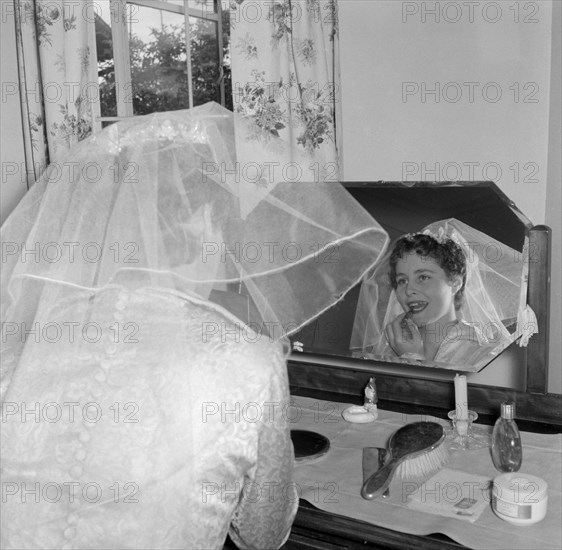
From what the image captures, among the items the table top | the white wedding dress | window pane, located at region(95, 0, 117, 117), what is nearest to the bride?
the white wedding dress

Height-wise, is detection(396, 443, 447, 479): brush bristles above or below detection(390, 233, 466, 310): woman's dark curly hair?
below

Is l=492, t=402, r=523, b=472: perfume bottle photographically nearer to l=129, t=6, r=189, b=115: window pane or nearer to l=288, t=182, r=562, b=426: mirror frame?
l=288, t=182, r=562, b=426: mirror frame

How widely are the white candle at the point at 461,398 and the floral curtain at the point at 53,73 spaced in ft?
4.06

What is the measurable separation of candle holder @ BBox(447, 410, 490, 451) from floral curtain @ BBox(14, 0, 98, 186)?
128 centimetres

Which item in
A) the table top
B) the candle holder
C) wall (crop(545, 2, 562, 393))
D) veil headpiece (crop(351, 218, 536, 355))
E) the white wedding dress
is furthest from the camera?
wall (crop(545, 2, 562, 393))

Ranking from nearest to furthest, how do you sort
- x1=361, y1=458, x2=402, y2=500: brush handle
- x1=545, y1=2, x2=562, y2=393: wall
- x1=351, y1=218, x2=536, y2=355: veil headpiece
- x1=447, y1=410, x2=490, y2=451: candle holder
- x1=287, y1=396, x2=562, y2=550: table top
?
1. x1=287, y1=396, x2=562, y2=550: table top
2. x1=361, y1=458, x2=402, y2=500: brush handle
3. x1=447, y1=410, x2=490, y2=451: candle holder
4. x1=351, y1=218, x2=536, y2=355: veil headpiece
5. x1=545, y1=2, x2=562, y2=393: wall

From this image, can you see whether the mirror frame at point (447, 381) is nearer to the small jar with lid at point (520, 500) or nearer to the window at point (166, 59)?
the small jar with lid at point (520, 500)

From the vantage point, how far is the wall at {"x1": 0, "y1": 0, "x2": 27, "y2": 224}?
1929 millimetres

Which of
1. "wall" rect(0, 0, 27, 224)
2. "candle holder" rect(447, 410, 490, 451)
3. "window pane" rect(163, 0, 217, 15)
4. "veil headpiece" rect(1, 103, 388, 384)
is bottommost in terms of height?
"candle holder" rect(447, 410, 490, 451)

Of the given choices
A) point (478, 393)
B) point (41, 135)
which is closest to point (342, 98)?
point (41, 135)

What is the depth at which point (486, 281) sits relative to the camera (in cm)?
149

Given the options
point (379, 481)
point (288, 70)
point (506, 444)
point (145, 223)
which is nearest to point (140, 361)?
point (145, 223)

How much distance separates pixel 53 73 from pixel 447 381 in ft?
4.43

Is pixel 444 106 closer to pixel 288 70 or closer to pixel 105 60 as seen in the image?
pixel 288 70
